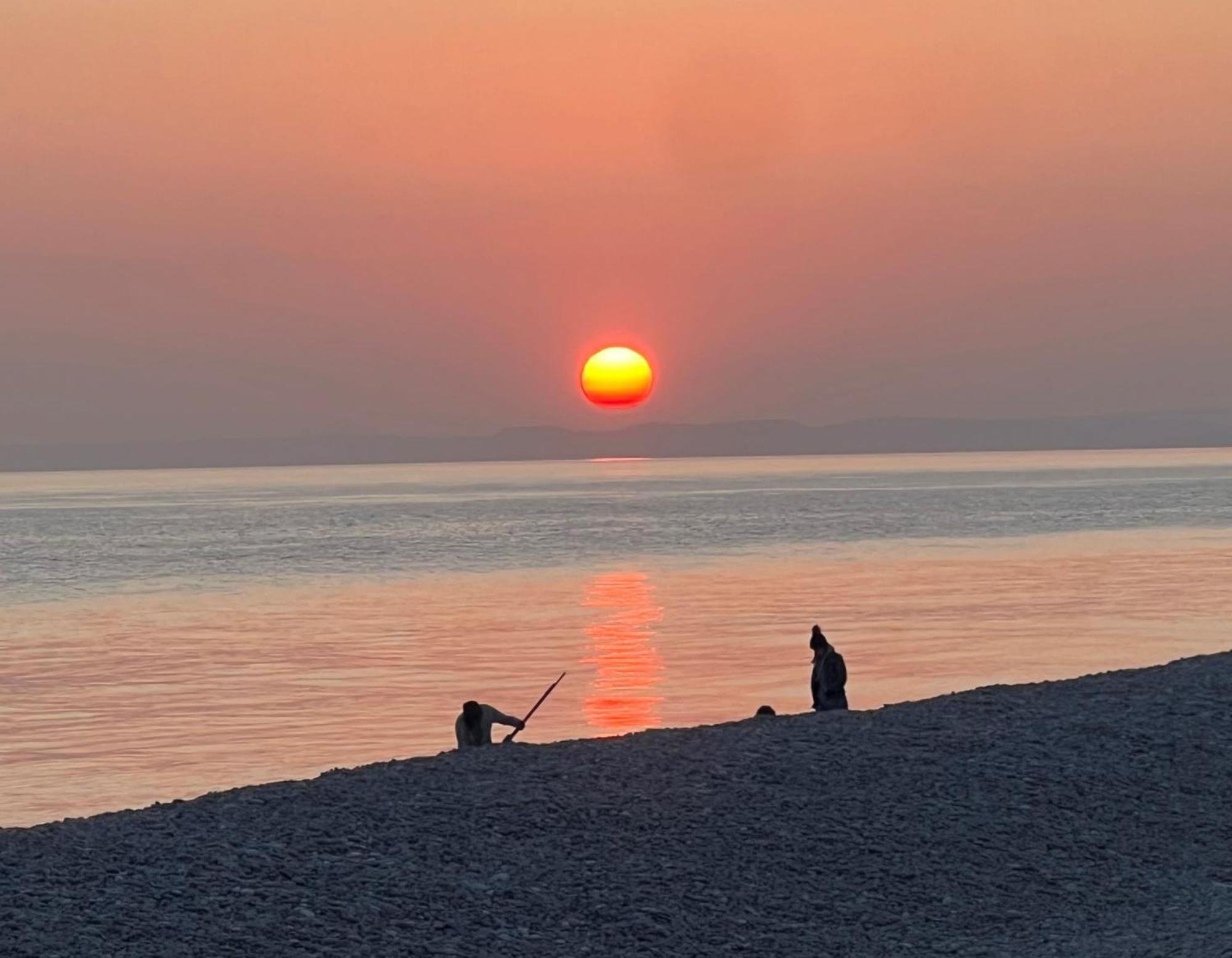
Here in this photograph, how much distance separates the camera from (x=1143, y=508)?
124 meters

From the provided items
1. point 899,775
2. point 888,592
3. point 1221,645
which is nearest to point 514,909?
point 899,775

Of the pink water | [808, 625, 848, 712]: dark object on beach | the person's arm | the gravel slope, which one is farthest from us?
the pink water

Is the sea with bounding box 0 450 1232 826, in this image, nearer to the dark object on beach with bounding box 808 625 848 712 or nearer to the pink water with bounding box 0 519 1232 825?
the pink water with bounding box 0 519 1232 825

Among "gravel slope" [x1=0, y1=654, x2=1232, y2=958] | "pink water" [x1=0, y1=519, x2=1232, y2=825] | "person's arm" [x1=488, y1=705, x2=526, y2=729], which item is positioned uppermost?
"person's arm" [x1=488, y1=705, x2=526, y2=729]

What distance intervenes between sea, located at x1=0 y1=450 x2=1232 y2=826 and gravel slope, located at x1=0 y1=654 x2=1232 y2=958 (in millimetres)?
8827

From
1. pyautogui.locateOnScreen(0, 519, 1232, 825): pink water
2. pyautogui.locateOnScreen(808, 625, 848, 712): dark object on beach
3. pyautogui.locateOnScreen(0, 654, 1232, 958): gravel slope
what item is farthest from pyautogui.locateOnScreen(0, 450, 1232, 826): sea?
pyautogui.locateOnScreen(0, 654, 1232, 958): gravel slope

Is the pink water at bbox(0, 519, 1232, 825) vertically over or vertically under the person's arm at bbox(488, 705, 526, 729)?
under

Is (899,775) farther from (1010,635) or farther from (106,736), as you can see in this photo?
(1010,635)

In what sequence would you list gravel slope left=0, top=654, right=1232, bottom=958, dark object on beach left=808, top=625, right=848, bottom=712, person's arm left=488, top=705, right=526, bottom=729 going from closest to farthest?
gravel slope left=0, top=654, right=1232, bottom=958 < person's arm left=488, top=705, right=526, bottom=729 < dark object on beach left=808, top=625, right=848, bottom=712

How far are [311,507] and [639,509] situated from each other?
3474 cm

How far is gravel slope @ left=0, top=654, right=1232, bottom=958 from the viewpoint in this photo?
11344mm

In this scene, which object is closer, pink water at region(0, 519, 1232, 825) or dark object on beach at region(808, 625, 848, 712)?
dark object on beach at region(808, 625, 848, 712)

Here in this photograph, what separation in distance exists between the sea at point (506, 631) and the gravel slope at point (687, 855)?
8.83 m

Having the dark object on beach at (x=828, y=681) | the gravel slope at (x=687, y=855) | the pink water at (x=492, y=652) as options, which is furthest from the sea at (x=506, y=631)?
the gravel slope at (x=687, y=855)
